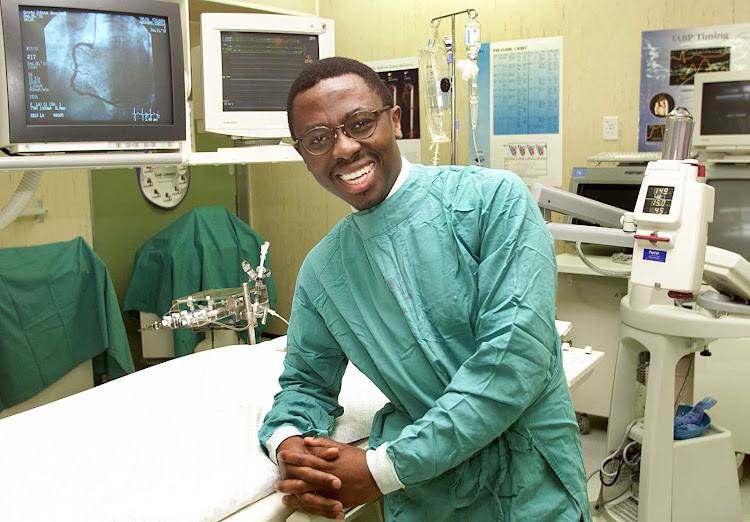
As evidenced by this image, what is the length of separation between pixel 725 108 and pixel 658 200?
1.11 m

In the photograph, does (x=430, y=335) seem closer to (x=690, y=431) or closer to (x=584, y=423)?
(x=690, y=431)

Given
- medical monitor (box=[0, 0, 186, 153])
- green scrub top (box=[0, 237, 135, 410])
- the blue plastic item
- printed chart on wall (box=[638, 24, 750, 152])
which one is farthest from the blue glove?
green scrub top (box=[0, 237, 135, 410])

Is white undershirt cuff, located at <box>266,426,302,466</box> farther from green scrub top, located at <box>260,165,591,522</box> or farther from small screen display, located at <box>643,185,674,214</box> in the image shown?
small screen display, located at <box>643,185,674,214</box>

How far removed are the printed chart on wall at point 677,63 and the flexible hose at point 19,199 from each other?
8.27 ft

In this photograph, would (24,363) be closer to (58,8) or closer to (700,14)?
(58,8)

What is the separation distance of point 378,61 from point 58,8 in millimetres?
2378

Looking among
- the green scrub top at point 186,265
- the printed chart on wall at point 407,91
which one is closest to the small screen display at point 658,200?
the green scrub top at point 186,265

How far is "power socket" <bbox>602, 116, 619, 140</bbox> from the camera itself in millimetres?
3287

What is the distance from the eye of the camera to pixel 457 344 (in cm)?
118

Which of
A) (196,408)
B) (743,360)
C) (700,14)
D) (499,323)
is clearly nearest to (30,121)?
(196,408)

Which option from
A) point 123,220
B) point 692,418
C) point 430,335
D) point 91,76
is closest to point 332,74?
point 430,335

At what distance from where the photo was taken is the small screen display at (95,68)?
176 centimetres

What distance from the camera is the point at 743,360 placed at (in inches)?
104

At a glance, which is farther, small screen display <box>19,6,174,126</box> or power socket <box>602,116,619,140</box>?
power socket <box>602,116,619,140</box>
